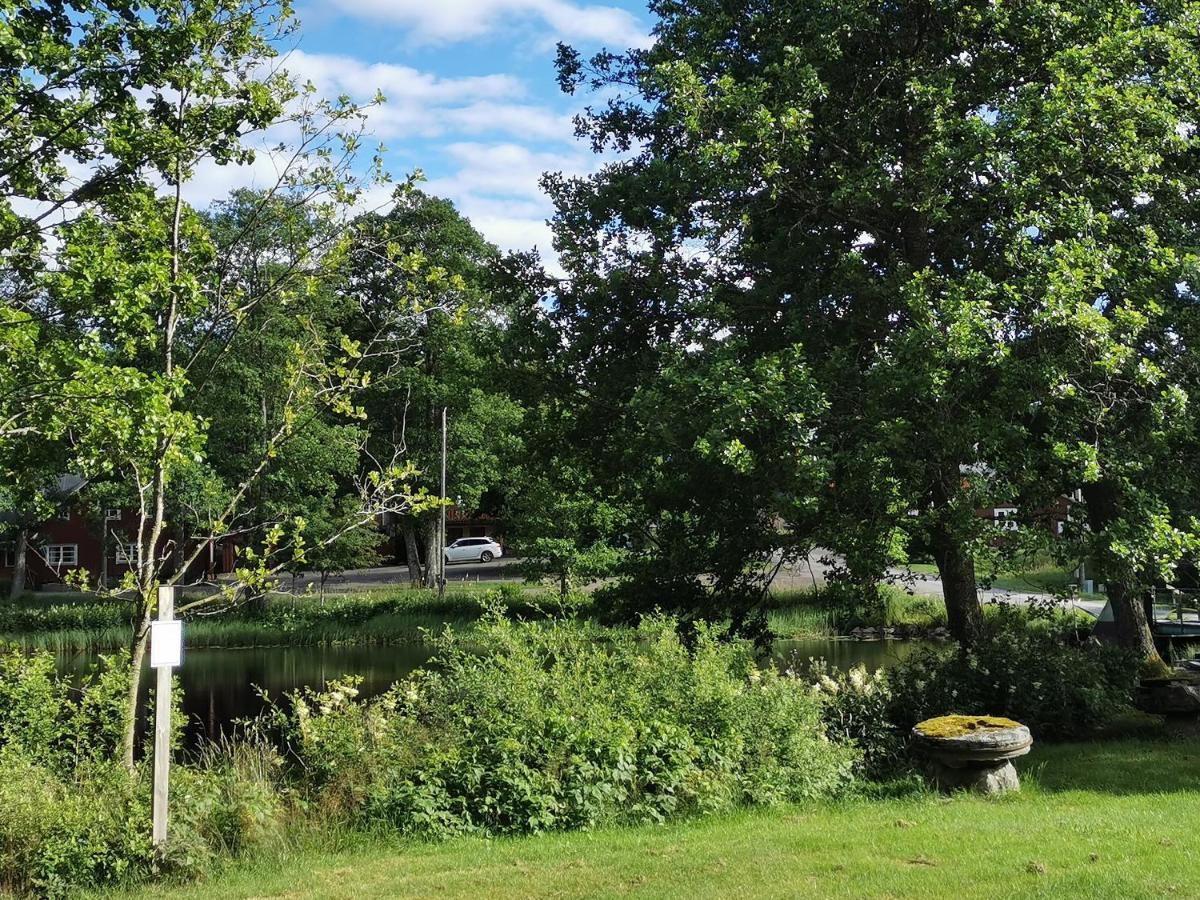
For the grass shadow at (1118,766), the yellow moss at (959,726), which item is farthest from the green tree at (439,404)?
the yellow moss at (959,726)

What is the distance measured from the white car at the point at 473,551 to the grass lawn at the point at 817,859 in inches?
1787

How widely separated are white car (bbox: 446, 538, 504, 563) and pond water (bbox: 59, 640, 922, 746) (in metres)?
21.4

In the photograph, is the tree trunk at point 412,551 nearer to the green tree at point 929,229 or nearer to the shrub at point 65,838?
the green tree at point 929,229

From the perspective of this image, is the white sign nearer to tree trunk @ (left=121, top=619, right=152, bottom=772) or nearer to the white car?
tree trunk @ (left=121, top=619, right=152, bottom=772)

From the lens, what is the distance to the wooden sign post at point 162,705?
6.63 m

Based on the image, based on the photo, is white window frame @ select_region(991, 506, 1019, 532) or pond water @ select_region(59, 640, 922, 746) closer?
white window frame @ select_region(991, 506, 1019, 532)

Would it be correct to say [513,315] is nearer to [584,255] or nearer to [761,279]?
[584,255]

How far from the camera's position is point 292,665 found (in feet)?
88.0

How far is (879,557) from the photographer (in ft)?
36.2

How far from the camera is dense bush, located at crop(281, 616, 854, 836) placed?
7629mm

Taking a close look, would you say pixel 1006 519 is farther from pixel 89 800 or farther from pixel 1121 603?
pixel 89 800

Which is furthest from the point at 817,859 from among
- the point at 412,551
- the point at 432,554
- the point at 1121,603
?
the point at 412,551

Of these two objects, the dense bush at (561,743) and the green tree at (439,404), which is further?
the green tree at (439,404)

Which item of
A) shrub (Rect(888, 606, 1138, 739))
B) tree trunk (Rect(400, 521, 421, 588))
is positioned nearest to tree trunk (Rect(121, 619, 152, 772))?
shrub (Rect(888, 606, 1138, 739))
